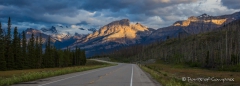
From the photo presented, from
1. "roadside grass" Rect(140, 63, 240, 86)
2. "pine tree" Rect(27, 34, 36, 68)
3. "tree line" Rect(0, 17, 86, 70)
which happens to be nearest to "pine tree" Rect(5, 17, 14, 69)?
"tree line" Rect(0, 17, 86, 70)

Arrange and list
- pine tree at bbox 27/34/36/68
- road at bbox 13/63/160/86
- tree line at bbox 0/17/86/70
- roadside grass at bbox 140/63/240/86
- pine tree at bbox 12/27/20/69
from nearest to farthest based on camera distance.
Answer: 1. road at bbox 13/63/160/86
2. roadside grass at bbox 140/63/240/86
3. tree line at bbox 0/17/86/70
4. pine tree at bbox 12/27/20/69
5. pine tree at bbox 27/34/36/68

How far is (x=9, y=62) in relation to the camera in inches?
3157

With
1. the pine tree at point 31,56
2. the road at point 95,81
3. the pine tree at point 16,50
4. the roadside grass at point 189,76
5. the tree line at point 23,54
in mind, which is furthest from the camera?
the pine tree at point 31,56

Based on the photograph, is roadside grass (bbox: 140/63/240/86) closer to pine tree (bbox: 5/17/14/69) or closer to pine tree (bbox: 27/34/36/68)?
pine tree (bbox: 5/17/14/69)

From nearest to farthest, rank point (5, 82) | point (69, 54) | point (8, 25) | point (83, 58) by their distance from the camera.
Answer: point (5, 82) < point (8, 25) < point (69, 54) < point (83, 58)

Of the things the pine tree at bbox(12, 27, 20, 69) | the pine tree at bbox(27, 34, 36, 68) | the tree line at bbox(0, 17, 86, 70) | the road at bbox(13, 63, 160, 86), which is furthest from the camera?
the pine tree at bbox(27, 34, 36, 68)

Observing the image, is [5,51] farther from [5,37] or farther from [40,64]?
[40,64]

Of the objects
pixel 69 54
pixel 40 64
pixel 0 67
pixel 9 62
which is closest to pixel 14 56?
pixel 9 62

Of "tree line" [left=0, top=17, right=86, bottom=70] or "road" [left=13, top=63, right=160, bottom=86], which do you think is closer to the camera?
"road" [left=13, top=63, right=160, bottom=86]

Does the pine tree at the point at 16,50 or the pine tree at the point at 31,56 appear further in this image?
the pine tree at the point at 31,56

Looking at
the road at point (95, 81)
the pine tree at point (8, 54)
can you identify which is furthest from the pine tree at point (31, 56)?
the road at point (95, 81)

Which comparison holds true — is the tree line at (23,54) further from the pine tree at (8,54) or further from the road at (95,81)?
the road at (95,81)

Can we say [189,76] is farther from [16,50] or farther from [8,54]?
[16,50]

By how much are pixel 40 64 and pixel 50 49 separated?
1420 cm
